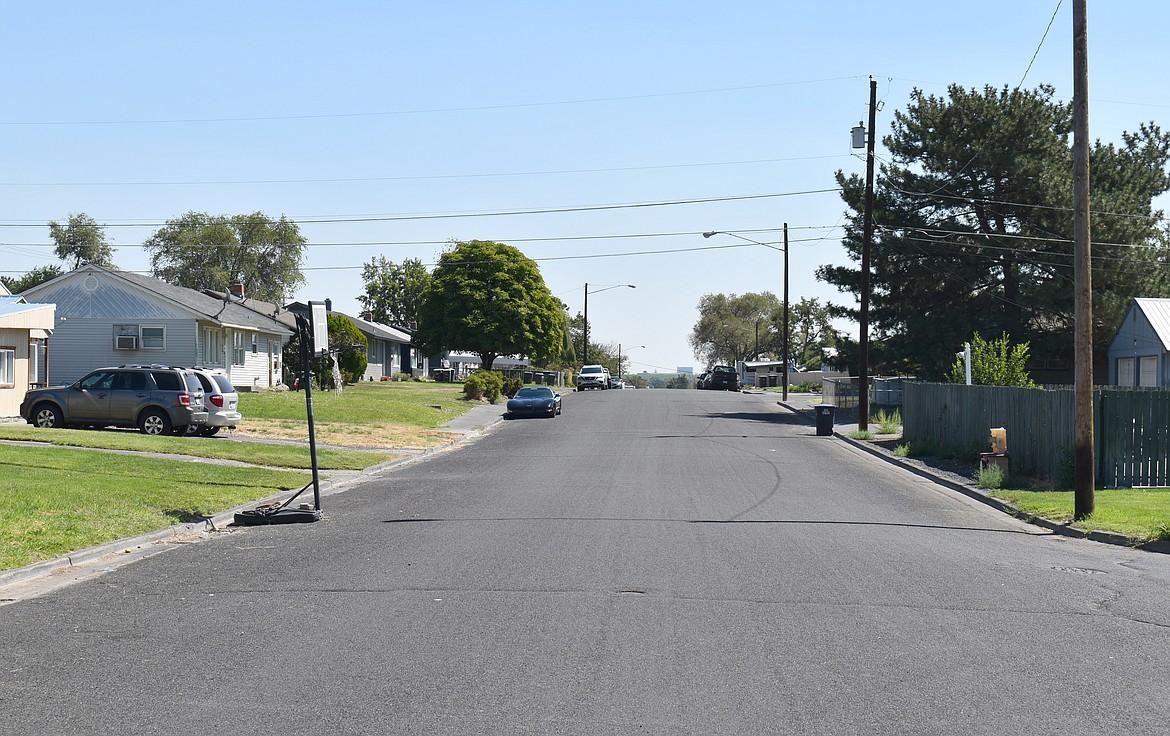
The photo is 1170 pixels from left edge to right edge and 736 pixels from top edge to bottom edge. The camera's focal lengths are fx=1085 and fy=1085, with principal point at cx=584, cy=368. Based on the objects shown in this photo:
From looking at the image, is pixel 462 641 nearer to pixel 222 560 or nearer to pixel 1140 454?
pixel 222 560

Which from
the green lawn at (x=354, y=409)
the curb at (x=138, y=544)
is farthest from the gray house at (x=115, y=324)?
the curb at (x=138, y=544)

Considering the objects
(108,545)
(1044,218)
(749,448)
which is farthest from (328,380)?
(108,545)

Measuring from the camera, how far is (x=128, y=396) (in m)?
26.7

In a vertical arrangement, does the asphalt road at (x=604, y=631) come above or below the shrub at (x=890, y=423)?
below

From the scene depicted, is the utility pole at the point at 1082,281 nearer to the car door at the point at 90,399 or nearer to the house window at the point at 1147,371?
the car door at the point at 90,399

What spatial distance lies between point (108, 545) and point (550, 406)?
30.7 metres

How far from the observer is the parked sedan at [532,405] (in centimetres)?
4225

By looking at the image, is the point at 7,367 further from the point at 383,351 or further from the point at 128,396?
the point at 383,351

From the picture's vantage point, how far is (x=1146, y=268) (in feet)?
138

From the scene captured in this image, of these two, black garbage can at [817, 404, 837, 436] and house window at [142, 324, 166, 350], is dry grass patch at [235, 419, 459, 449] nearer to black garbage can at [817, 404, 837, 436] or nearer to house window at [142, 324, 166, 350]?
black garbage can at [817, 404, 837, 436]

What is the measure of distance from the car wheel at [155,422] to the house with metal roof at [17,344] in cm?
525

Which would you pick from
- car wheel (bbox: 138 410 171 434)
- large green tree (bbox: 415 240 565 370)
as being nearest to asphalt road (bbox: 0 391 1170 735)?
car wheel (bbox: 138 410 171 434)

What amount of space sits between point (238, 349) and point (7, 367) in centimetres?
1875

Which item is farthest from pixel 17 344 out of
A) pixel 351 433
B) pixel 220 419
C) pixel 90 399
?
pixel 351 433
